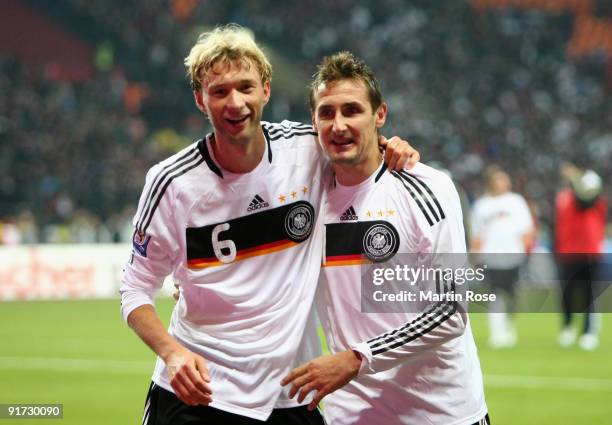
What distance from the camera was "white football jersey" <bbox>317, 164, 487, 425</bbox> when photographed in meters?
3.97

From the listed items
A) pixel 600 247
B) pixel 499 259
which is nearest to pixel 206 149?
pixel 499 259

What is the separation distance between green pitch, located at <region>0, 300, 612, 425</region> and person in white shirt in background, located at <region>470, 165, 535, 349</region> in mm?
506

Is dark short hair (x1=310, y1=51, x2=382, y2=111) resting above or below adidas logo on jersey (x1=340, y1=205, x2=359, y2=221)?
above

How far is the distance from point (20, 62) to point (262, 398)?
2661 centimetres

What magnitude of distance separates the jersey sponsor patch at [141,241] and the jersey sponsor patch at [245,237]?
168mm

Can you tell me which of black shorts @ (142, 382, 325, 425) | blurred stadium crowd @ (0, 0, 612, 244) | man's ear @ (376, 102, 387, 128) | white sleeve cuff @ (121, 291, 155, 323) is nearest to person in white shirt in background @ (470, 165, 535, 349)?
man's ear @ (376, 102, 387, 128)

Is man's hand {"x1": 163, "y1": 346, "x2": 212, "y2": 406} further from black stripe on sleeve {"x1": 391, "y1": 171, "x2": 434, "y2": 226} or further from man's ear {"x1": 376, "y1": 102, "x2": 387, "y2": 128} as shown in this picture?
man's ear {"x1": 376, "y1": 102, "x2": 387, "y2": 128}

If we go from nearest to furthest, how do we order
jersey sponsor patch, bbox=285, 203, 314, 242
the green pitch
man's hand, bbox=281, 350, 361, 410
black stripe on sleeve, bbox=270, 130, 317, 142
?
man's hand, bbox=281, 350, 361, 410, jersey sponsor patch, bbox=285, 203, 314, 242, black stripe on sleeve, bbox=270, 130, 317, 142, the green pitch

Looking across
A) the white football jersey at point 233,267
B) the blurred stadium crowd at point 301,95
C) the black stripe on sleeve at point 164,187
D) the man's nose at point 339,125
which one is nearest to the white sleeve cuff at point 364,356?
the white football jersey at point 233,267

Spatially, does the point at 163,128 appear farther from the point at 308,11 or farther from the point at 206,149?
the point at 206,149

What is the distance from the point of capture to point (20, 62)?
1131 inches

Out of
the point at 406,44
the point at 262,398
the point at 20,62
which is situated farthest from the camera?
the point at 406,44

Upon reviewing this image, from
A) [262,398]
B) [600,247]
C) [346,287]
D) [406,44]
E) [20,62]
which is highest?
[406,44]

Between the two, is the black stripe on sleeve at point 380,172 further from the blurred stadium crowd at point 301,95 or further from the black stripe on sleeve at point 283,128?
the blurred stadium crowd at point 301,95
